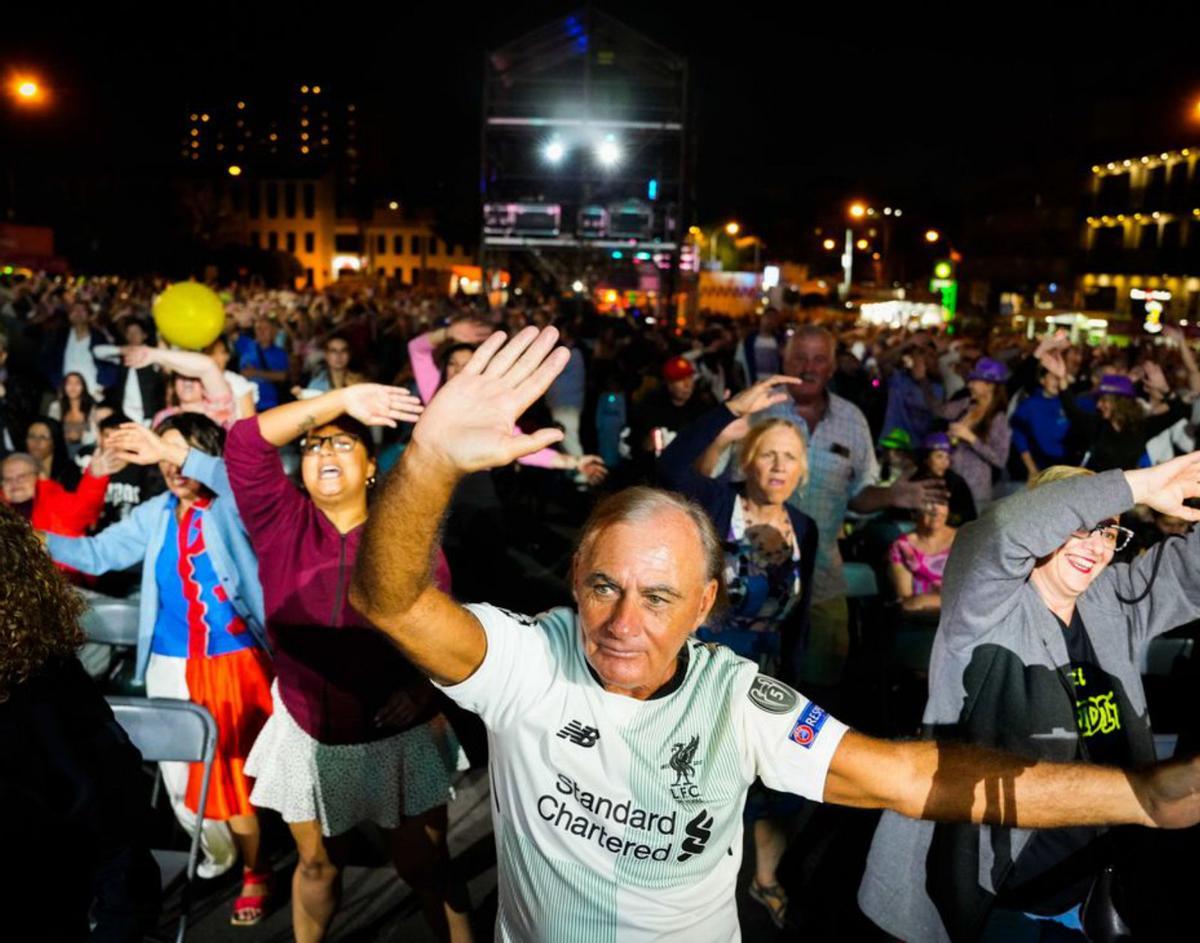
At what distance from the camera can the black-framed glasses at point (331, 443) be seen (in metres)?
3.22

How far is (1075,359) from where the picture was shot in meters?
11.9

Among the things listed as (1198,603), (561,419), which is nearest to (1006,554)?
(1198,603)

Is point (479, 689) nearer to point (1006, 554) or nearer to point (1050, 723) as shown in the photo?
point (1006, 554)

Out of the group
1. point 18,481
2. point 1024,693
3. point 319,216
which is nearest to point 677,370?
point 18,481

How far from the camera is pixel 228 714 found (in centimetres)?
A: 382

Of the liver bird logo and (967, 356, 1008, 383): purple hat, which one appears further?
(967, 356, 1008, 383): purple hat

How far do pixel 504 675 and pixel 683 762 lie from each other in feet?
1.29

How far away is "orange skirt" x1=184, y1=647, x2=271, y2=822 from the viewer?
3775 millimetres

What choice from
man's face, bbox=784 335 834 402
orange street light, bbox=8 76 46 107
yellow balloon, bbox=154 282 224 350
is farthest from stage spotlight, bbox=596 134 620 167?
man's face, bbox=784 335 834 402

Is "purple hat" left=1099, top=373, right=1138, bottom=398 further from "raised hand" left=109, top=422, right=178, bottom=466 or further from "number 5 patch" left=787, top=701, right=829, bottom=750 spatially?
"raised hand" left=109, top=422, right=178, bottom=466

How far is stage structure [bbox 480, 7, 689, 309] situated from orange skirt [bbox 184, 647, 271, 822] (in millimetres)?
19012

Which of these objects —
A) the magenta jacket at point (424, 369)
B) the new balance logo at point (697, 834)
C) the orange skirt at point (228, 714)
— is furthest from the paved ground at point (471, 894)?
the magenta jacket at point (424, 369)

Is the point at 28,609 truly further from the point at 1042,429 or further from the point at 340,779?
the point at 1042,429

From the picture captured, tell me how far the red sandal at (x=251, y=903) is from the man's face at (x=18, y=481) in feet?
7.67
